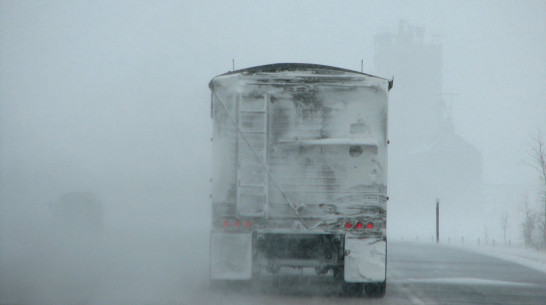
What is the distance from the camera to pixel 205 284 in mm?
12805

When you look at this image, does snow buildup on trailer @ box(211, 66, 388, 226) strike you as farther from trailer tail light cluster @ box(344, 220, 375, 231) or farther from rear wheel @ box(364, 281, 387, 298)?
rear wheel @ box(364, 281, 387, 298)

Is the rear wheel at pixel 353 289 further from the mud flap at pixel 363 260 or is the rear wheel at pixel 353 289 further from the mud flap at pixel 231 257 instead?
the mud flap at pixel 231 257

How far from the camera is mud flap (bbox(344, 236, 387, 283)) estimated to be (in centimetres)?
1118

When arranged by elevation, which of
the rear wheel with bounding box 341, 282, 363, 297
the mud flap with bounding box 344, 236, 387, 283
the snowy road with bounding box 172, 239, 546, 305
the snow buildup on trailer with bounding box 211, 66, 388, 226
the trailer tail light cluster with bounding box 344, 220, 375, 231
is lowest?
the snowy road with bounding box 172, 239, 546, 305

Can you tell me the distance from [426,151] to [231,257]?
12018cm

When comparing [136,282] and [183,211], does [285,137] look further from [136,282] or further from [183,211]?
[183,211]

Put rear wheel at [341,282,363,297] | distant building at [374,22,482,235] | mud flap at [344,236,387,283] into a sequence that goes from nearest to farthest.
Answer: mud flap at [344,236,387,283]
rear wheel at [341,282,363,297]
distant building at [374,22,482,235]

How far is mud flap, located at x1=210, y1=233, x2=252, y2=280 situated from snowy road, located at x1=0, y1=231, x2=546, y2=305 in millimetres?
308

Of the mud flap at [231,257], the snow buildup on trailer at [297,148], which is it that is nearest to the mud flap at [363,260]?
the snow buildup on trailer at [297,148]

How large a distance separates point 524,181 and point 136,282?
16359 cm

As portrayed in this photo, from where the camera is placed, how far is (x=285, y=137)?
1115 cm

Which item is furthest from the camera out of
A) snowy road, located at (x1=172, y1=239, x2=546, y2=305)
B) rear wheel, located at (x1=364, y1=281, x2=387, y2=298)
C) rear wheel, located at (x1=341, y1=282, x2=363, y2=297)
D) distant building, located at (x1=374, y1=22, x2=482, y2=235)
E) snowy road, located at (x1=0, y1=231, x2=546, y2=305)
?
distant building, located at (x1=374, y1=22, x2=482, y2=235)

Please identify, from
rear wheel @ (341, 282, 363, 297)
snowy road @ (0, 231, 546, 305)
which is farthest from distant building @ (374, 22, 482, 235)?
rear wheel @ (341, 282, 363, 297)

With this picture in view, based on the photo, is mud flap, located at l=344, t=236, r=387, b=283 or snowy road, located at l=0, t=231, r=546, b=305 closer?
snowy road, located at l=0, t=231, r=546, b=305
